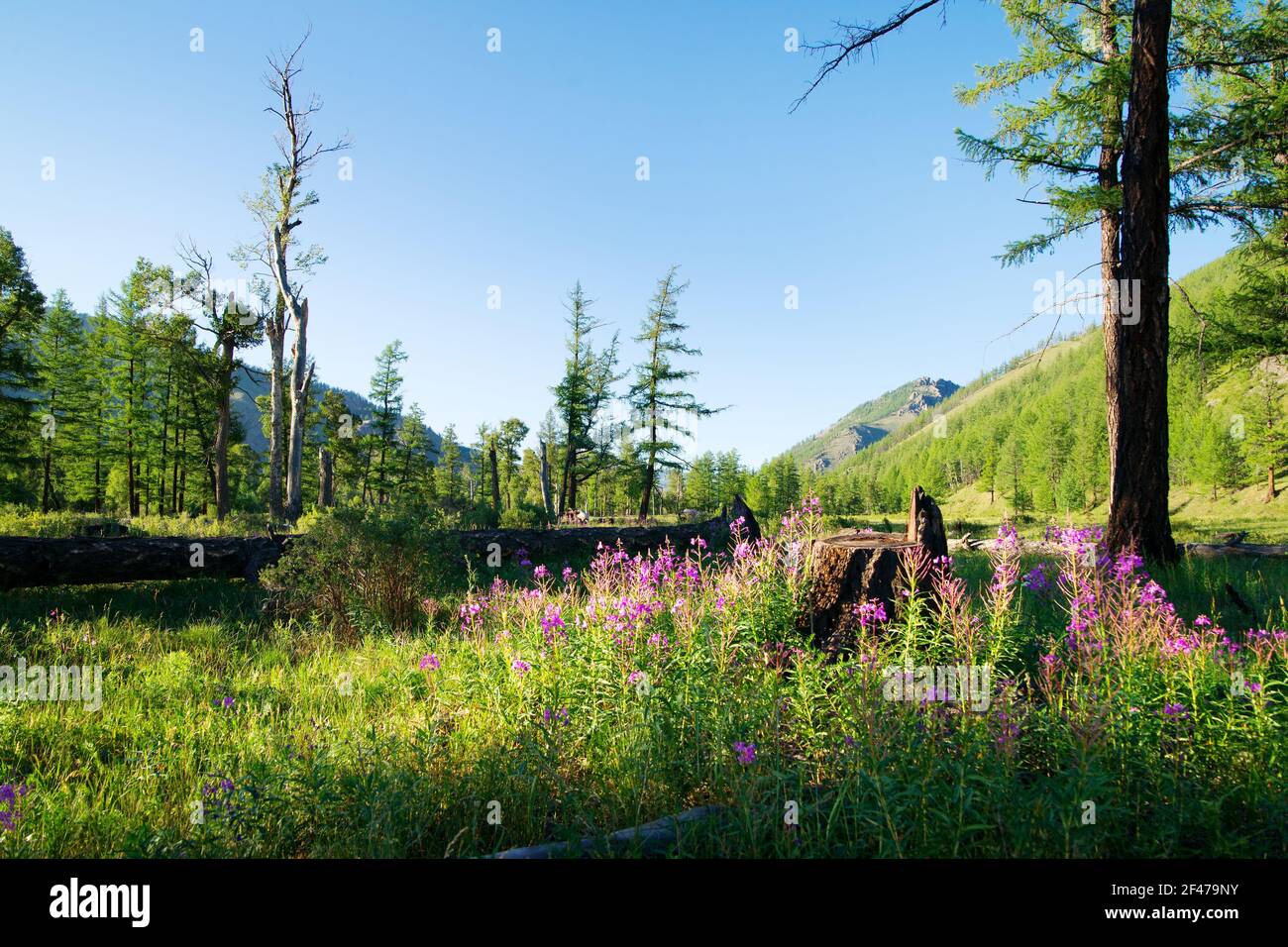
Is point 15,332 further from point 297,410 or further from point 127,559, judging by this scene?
point 127,559

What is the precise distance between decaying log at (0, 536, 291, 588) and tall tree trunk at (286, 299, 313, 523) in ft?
23.2

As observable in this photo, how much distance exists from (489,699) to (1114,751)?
3321mm

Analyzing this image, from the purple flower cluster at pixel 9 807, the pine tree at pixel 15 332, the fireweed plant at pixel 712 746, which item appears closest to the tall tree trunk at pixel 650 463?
the fireweed plant at pixel 712 746

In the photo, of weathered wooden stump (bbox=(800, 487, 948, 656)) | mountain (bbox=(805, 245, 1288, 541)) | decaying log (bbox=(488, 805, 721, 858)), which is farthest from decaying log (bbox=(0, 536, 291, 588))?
mountain (bbox=(805, 245, 1288, 541))

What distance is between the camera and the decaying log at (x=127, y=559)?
31.1 ft

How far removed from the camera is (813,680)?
3.06 m

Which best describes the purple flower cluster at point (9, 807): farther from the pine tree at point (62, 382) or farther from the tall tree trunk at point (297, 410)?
the pine tree at point (62, 382)

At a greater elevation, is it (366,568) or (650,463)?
(650,463)

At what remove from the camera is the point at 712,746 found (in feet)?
9.46

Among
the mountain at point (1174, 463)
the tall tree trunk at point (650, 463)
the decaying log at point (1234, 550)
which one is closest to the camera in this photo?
the decaying log at point (1234, 550)

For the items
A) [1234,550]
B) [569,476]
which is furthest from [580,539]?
[569,476]

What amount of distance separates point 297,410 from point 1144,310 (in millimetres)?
20575

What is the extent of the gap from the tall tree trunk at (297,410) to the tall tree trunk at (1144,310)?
65.1 feet
